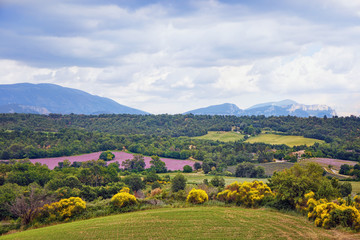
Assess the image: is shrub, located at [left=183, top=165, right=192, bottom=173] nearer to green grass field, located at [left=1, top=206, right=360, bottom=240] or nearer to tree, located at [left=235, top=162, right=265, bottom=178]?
tree, located at [left=235, top=162, right=265, bottom=178]

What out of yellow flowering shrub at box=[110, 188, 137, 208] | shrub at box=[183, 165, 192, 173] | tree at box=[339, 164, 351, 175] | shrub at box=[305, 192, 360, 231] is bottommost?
shrub at box=[183, 165, 192, 173]

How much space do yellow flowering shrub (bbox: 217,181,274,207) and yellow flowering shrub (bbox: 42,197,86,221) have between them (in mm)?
20762

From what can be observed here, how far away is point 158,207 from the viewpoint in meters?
42.9

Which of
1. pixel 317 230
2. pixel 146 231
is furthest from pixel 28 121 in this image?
pixel 317 230

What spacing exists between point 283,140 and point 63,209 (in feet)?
429

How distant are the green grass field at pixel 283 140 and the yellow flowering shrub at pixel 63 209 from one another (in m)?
117

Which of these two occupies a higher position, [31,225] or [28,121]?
[28,121]

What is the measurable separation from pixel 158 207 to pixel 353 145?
102240 millimetres

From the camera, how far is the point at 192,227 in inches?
1310

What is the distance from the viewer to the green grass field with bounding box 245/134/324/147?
142238 mm

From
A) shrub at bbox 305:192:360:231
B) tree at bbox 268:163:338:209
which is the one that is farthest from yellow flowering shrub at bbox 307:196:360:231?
tree at bbox 268:163:338:209

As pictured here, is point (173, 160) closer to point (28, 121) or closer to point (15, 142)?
point (15, 142)

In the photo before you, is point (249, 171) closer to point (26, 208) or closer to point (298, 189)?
point (298, 189)

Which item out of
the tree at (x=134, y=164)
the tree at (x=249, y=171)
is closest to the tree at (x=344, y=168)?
the tree at (x=249, y=171)
